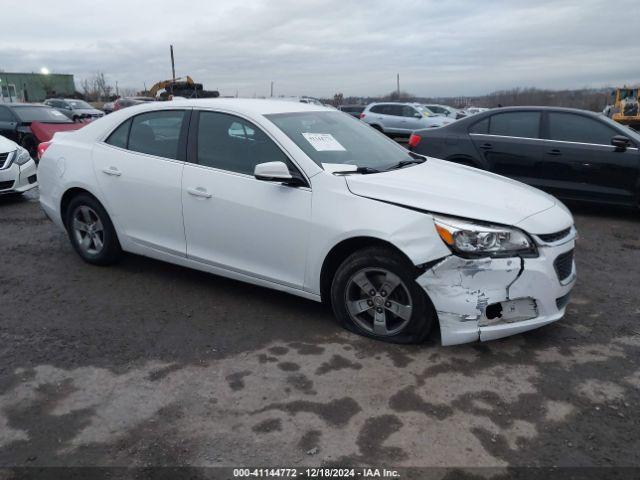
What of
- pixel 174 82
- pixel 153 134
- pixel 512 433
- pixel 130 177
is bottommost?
pixel 512 433

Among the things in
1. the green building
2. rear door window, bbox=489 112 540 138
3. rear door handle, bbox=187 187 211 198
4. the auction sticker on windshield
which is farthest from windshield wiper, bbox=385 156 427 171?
the green building

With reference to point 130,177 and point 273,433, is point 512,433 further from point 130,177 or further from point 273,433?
point 130,177

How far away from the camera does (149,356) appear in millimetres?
3543

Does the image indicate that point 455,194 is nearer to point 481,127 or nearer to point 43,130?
point 481,127

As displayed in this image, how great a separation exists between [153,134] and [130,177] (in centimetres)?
42

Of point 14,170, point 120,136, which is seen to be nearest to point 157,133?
point 120,136

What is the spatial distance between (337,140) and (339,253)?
102cm

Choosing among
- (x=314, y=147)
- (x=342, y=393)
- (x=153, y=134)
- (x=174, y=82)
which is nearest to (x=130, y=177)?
(x=153, y=134)

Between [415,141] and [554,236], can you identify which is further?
[415,141]

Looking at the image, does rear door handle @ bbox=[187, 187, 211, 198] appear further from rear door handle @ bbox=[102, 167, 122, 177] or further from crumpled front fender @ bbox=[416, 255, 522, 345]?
crumpled front fender @ bbox=[416, 255, 522, 345]

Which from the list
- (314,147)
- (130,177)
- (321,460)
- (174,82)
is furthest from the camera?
(174,82)

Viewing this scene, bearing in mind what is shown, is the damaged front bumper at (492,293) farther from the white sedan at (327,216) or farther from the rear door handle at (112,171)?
the rear door handle at (112,171)

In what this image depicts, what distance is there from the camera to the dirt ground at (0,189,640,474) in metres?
2.61

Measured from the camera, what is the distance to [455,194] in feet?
11.7
